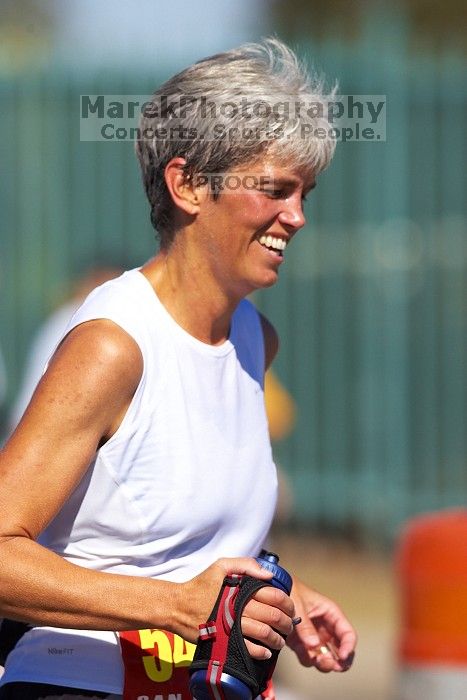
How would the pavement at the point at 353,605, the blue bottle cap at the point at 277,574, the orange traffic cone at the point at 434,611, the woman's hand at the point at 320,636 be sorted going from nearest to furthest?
the blue bottle cap at the point at 277,574, the woman's hand at the point at 320,636, the orange traffic cone at the point at 434,611, the pavement at the point at 353,605

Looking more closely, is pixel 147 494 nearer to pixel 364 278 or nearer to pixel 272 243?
pixel 272 243

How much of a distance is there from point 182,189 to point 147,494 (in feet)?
2.12

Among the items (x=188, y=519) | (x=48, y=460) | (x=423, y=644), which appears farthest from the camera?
(x=423, y=644)

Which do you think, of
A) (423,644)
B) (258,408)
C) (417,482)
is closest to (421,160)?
(417,482)

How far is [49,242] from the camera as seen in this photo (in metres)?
9.01

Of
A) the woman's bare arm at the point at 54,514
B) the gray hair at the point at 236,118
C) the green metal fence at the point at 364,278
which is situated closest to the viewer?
the woman's bare arm at the point at 54,514

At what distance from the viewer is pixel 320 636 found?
303cm

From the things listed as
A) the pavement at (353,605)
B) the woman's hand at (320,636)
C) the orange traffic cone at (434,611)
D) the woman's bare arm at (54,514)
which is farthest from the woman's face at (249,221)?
the pavement at (353,605)

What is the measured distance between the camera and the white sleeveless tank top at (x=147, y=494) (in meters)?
2.57

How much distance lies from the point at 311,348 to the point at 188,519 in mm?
6704

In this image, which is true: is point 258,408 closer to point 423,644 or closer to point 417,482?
point 423,644

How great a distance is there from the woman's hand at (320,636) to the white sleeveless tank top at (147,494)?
0.34 metres

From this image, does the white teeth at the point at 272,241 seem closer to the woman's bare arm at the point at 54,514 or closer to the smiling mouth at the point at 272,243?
the smiling mouth at the point at 272,243

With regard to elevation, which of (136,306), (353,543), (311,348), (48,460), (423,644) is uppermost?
(136,306)
